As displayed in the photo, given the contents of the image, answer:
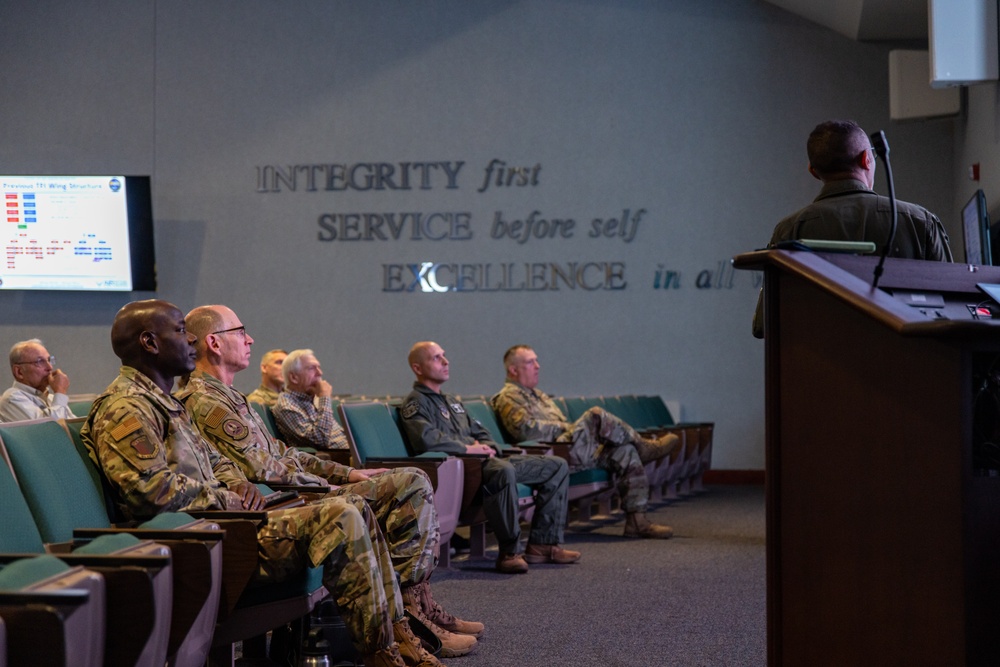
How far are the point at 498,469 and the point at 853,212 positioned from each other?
8.63 ft

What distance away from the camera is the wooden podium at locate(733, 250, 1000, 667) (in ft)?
5.53

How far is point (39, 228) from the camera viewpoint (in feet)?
29.9

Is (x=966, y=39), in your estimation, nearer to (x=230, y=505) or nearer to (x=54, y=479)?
(x=230, y=505)

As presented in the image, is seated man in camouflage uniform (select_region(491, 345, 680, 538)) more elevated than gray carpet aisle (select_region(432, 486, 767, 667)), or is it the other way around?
Answer: seated man in camouflage uniform (select_region(491, 345, 680, 538))

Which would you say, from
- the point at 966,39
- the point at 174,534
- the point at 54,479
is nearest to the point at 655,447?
the point at 966,39

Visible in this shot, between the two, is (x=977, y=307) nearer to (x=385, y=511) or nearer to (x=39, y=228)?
(x=385, y=511)

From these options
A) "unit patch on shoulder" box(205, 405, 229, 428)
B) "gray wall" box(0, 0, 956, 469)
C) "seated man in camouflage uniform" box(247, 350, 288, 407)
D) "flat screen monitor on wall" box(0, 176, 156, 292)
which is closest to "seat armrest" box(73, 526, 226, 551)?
"unit patch on shoulder" box(205, 405, 229, 428)

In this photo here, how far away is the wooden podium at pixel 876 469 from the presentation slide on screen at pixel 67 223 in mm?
8095

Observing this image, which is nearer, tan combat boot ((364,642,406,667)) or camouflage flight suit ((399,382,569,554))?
tan combat boot ((364,642,406,667))

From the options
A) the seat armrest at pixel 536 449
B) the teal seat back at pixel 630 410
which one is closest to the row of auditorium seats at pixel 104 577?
the seat armrest at pixel 536 449

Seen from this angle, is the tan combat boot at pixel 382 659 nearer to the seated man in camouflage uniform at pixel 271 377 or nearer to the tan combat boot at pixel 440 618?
the tan combat boot at pixel 440 618

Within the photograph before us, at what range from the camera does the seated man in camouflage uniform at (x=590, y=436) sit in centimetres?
606

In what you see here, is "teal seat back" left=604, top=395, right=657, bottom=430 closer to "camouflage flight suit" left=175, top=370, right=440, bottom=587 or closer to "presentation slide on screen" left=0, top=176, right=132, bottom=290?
"presentation slide on screen" left=0, top=176, right=132, bottom=290

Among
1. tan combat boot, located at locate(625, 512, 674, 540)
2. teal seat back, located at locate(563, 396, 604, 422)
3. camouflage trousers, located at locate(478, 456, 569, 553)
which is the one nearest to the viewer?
camouflage trousers, located at locate(478, 456, 569, 553)
